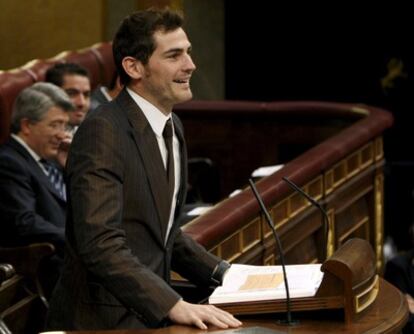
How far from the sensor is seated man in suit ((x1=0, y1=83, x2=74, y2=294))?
3963 mm

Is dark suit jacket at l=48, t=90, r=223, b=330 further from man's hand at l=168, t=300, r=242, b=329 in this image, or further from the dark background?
the dark background

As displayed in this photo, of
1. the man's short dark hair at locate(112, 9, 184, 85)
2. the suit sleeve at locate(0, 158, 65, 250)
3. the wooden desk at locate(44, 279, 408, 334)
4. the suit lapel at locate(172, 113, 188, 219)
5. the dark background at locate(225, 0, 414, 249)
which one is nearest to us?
the wooden desk at locate(44, 279, 408, 334)

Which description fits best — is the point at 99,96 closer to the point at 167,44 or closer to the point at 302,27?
the point at 167,44

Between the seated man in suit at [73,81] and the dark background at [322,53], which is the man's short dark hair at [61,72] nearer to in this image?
the seated man in suit at [73,81]

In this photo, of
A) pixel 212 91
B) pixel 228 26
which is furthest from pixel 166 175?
pixel 228 26

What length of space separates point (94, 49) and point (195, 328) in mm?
3895

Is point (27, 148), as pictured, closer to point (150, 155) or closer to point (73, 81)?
point (73, 81)

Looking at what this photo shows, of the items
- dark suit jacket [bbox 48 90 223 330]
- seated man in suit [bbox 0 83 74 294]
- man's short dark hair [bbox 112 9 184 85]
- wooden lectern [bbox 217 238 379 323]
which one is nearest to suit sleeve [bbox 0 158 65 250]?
seated man in suit [bbox 0 83 74 294]

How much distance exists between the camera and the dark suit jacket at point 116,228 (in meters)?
2.31

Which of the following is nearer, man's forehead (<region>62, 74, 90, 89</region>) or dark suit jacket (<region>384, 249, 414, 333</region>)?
dark suit jacket (<region>384, 249, 414, 333</region>)

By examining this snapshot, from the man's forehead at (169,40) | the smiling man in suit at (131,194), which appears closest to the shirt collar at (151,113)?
the smiling man in suit at (131,194)

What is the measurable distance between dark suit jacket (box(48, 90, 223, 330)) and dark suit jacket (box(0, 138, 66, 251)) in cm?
143

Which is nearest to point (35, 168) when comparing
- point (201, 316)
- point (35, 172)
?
point (35, 172)

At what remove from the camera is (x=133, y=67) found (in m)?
2.50
